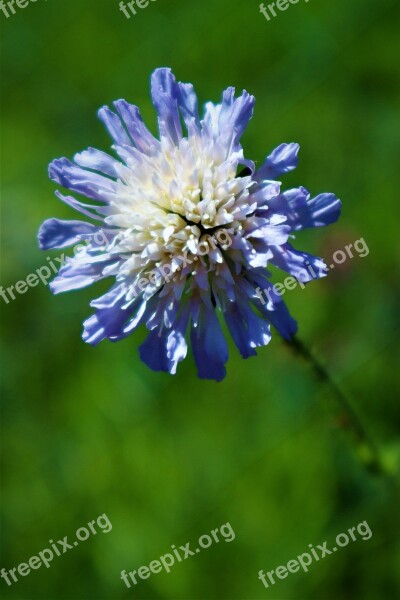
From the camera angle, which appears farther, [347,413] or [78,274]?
[347,413]

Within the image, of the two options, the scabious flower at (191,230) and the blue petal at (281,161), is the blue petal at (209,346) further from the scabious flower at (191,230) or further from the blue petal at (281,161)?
the blue petal at (281,161)

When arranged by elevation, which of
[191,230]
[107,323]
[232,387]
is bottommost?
[232,387]

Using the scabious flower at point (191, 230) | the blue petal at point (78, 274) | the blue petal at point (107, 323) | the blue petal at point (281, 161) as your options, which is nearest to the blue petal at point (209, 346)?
the scabious flower at point (191, 230)

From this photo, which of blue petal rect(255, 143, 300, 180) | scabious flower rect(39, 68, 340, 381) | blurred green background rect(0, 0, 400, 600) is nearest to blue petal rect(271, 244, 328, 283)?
scabious flower rect(39, 68, 340, 381)

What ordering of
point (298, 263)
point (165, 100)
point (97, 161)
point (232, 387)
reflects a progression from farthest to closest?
point (232, 387) < point (97, 161) < point (165, 100) < point (298, 263)

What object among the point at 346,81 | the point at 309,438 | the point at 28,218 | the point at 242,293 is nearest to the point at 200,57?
the point at 346,81

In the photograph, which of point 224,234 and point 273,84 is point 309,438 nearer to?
point 224,234

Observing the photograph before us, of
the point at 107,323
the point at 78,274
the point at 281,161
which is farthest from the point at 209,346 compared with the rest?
the point at 281,161

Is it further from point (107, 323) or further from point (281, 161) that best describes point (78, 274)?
point (281, 161)
